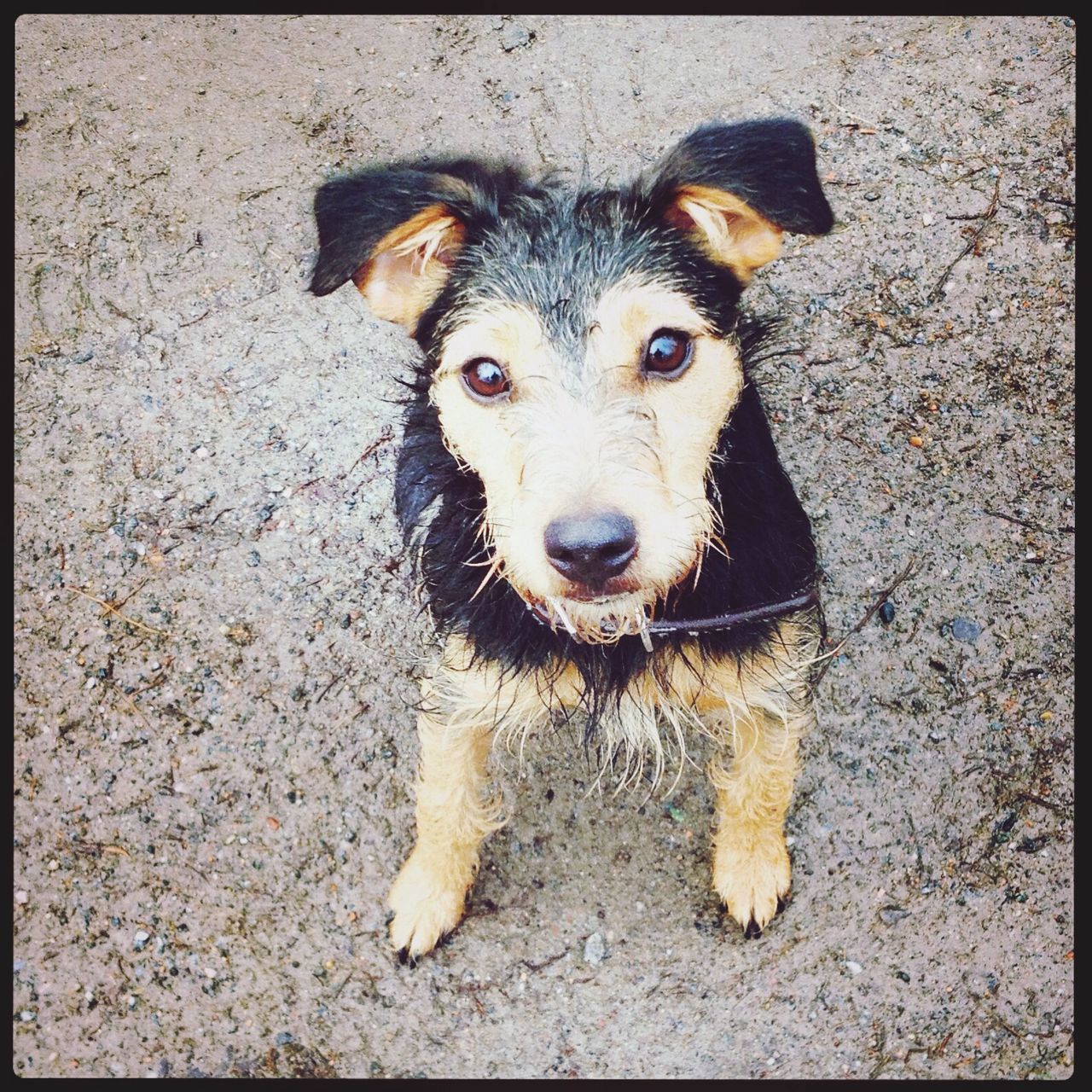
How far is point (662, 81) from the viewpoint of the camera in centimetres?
423

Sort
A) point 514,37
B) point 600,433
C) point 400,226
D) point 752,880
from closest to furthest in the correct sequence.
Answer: point 600,433
point 400,226
point 752,880
point 514,37

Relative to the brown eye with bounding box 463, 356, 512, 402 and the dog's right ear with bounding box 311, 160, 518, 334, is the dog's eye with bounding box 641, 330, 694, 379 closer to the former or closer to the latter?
the brown eye with bounding box 463, 356, 512, 402

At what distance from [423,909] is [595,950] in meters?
0.65

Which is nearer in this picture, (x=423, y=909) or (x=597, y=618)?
(x=597, y=618)

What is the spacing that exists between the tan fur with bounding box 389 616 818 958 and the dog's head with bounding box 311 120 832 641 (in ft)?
1.40

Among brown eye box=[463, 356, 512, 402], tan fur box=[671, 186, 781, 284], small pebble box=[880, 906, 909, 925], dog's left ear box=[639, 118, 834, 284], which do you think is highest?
dog's left ear box=[639, 118, 834, 284]

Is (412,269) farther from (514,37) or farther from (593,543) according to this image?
(514,37)

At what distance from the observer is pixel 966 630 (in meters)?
3.36

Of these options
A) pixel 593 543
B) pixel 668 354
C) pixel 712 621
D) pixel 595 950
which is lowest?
pixel 595 950

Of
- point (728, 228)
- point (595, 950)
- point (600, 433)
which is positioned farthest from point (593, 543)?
point (595, 950)

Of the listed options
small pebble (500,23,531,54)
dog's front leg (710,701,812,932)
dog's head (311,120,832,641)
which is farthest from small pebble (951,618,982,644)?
small pebble (500,23,531,54)

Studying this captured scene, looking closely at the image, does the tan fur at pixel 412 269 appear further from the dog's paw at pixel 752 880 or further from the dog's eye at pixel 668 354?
the dog's paw at pixel 752 880

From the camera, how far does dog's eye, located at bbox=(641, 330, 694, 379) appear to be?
2.00 m

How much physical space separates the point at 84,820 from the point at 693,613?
2554 mm
